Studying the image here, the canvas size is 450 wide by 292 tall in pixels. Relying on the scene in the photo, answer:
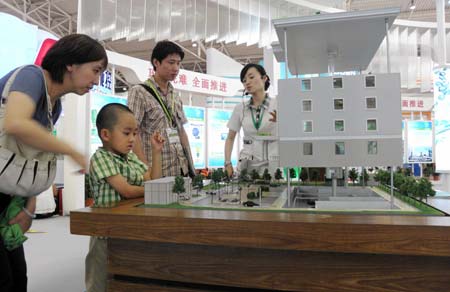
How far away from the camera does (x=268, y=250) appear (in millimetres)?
1105

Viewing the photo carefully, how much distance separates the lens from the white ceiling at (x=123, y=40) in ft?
31.0

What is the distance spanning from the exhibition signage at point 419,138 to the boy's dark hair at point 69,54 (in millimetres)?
8263

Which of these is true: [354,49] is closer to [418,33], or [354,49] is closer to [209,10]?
[209,10]

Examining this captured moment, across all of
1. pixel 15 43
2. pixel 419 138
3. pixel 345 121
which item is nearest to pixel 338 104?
pixel 345 121

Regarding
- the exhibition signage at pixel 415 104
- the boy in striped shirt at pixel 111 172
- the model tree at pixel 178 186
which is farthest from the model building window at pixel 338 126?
the exhibition signage at pixel 415 104

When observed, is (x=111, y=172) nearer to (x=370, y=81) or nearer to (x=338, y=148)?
(x=338, y=148)

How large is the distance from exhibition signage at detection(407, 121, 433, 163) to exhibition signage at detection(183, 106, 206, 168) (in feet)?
15.5

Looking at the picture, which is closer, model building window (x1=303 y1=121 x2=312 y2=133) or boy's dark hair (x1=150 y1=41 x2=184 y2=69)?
model building window (x1=303 y1=121 x2=312 y2=133)

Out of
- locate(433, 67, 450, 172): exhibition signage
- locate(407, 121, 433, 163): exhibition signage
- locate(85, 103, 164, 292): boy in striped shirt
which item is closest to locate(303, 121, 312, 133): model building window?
locate(85, 103, 164, 292): boy in striped shirt

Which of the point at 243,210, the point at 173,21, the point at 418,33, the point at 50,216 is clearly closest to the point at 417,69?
the point at 418,33

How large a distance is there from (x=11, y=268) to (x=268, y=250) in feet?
3.15

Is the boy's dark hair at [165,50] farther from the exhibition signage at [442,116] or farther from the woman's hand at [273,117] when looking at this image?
the exhibition signage at [442,116]

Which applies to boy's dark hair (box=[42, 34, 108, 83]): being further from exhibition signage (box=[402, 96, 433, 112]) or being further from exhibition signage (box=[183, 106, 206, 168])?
exhibition signage (box=[402, 96, 433, 112])

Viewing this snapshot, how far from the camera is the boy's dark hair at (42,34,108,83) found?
1199 mm
